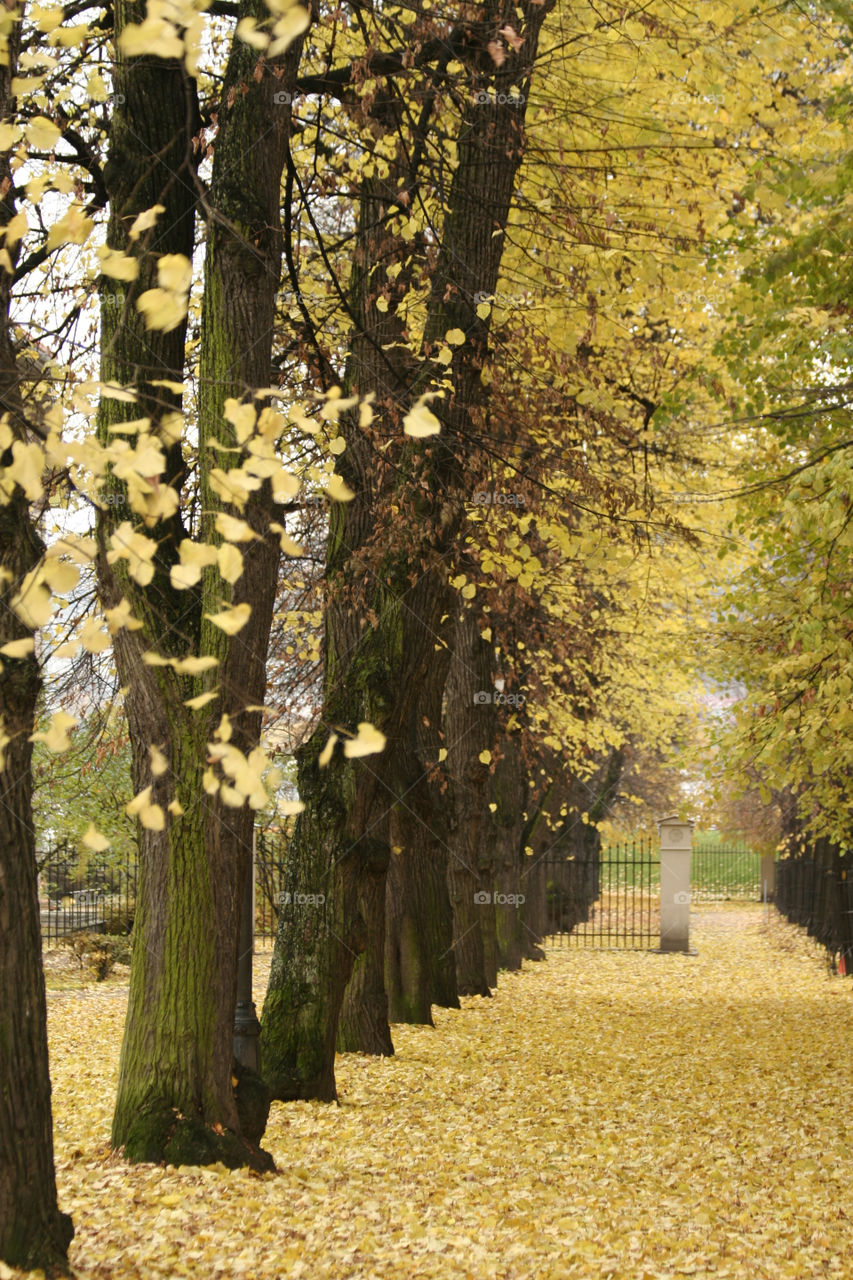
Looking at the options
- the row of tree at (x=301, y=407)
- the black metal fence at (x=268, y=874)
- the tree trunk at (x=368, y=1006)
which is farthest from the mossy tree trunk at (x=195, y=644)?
the black metal fence at (x=268, y=874)

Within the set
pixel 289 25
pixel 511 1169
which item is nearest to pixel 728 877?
Result: pixel 511 1169

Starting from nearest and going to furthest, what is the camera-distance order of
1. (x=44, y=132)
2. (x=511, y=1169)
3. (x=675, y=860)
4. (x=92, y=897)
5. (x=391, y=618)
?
(x=44, y=132), (x=511, y=1169), (x=391, y=618), (x=92, y=897), (x=675, y=860)

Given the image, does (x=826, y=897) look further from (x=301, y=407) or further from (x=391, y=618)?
(x=301, y=407)

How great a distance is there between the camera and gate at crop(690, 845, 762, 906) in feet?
157

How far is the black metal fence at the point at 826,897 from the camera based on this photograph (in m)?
21.5

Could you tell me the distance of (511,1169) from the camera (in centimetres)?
732

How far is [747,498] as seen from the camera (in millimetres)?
11531

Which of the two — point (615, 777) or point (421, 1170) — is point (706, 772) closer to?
point (421, 1170)

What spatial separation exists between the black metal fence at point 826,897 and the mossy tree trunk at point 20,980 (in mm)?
17504

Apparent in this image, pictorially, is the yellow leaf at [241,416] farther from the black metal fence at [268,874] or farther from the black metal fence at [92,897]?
the black metal fence at [92,897]

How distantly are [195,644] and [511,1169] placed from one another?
11.6 feet

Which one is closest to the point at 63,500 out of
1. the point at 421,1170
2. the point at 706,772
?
the point at 421,1170

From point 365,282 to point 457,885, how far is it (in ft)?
30.8

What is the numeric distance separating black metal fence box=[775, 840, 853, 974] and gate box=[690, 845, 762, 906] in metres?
16.7
